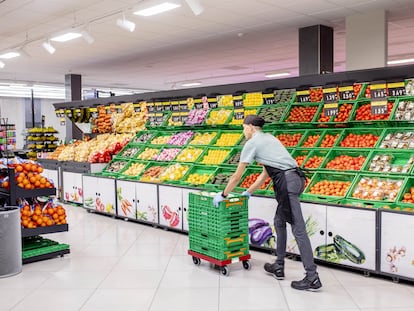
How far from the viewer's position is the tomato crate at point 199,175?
703 cm

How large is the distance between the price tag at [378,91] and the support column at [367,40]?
99.2 inches

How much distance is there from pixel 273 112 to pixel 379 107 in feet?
5.91

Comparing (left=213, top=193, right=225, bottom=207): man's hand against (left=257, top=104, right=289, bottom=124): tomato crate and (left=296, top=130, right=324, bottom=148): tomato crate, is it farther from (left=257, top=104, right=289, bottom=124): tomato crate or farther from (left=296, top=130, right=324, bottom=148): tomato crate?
(left=257, top=104, right=289, bottom=124): tomato crate

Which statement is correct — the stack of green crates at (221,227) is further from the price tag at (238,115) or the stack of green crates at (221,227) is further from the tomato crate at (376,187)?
the price tag at (238,115)

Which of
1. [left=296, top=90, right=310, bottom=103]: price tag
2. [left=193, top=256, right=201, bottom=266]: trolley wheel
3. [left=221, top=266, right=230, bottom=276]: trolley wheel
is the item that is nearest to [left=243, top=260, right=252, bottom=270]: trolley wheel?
[left=221, top=266, right=230, bottom=276]: trolley wheel

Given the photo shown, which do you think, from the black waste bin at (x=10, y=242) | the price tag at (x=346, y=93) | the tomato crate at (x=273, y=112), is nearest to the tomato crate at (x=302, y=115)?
the tomato crate at (x=273, y=112)

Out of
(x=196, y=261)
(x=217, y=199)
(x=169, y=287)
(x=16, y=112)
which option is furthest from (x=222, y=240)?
(x=16, y=112)

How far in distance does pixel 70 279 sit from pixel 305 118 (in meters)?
3.99

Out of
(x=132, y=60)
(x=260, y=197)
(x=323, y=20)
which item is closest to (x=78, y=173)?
(x=132, y=60)

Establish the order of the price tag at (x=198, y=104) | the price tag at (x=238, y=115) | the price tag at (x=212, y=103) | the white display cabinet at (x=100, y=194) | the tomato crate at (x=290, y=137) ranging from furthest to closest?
the white display cabinet at (x=100, y=194) → the price tag at (x=198, y=104) → the price tag at (x=212, y=103) → the price tag at (x=238, y=115) → the tomato crate at (x=290, y=137)

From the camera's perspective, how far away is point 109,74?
1562 centimetres

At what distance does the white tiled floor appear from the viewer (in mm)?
4129

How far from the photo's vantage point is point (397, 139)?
5.63m

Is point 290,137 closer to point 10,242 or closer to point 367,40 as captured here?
point 367,40
